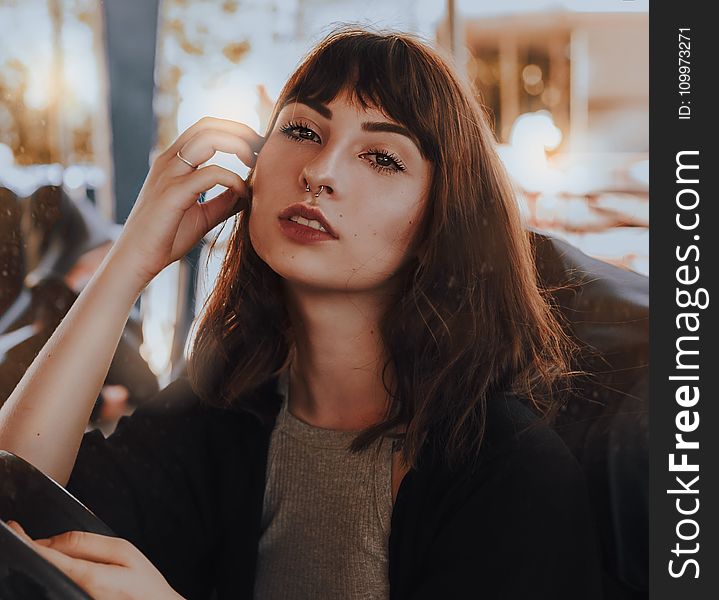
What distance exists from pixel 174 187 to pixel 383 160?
0.59 feet

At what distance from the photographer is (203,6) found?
25.4 inches

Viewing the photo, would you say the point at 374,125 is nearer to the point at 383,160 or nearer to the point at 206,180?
the point at 383,160

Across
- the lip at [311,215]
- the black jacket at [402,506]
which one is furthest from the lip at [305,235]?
the black jacket at [402,506]

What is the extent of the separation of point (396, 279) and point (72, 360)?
0.92ft

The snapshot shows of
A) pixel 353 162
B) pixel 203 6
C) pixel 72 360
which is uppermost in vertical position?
pixel 203 6

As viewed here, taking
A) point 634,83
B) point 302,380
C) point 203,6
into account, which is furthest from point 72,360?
point 634,83

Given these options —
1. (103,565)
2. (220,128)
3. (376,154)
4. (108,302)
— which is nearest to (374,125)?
(376,154)

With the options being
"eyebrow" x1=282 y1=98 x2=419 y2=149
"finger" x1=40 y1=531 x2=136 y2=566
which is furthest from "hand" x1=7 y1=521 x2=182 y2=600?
"eyebrow" x1=282 y1=98 x2=419 y2=149

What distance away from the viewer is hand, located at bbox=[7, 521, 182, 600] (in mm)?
457

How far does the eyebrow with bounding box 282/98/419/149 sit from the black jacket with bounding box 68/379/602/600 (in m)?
0.25

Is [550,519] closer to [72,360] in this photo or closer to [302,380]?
[302,380]

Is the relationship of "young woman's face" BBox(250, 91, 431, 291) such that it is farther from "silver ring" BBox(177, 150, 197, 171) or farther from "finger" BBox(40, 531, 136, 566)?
"finger" BBox(40, 531, 136, 566)

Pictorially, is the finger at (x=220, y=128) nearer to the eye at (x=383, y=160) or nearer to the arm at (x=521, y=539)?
the eye at (x=383, y=160)

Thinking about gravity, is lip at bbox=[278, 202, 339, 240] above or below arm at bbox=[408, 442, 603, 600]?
above
